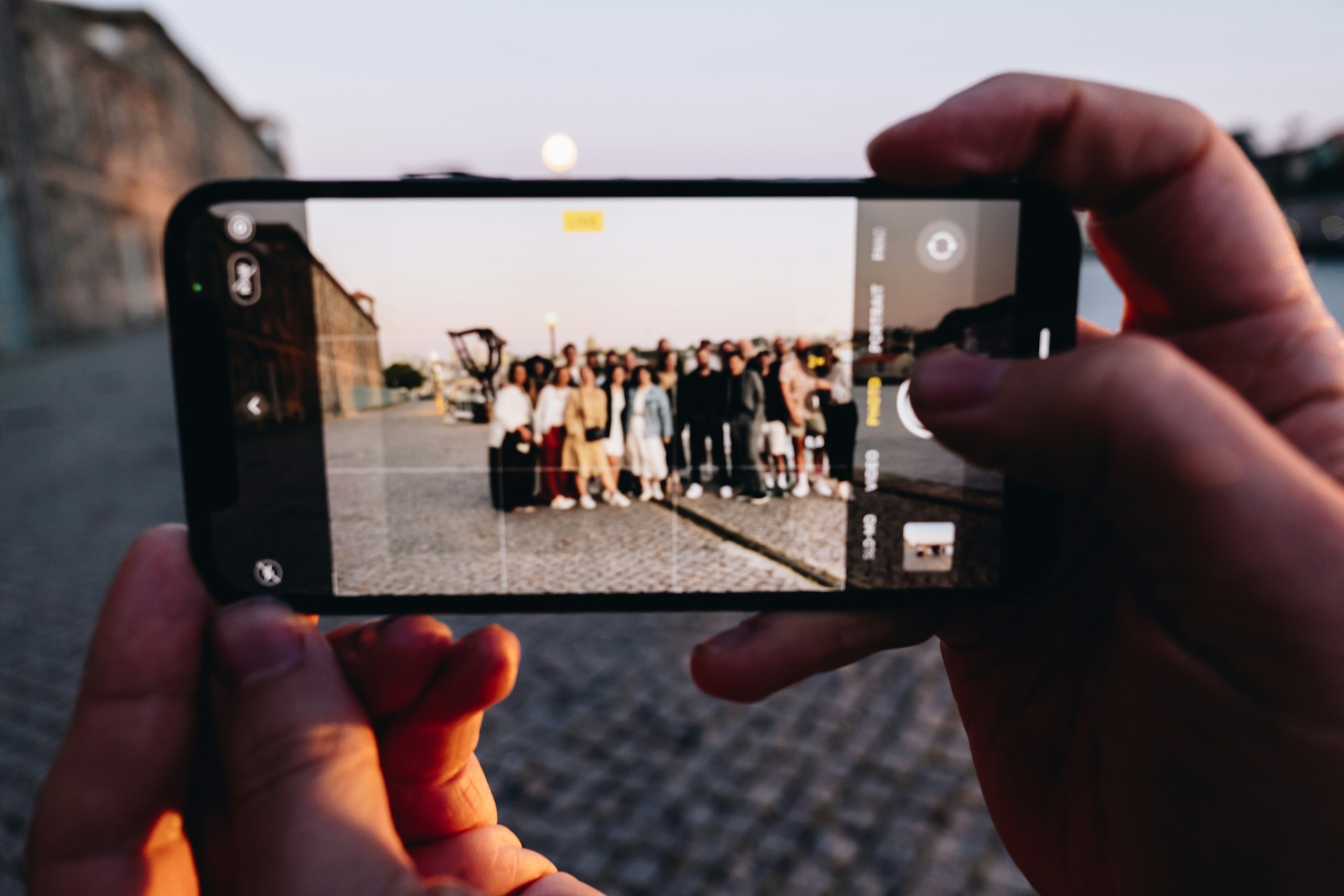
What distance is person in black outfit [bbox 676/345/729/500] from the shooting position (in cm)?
175

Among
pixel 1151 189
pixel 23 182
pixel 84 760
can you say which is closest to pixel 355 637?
pixel 84 760

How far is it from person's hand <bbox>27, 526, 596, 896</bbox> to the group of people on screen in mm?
423

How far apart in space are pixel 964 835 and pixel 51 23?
35.9 m

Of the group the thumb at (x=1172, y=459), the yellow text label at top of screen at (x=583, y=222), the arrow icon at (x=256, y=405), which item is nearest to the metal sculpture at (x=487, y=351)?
the yellow text label at top of screen at (x=583, y=222)

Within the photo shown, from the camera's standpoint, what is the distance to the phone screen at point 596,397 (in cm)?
167

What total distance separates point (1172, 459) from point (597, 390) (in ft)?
3.80

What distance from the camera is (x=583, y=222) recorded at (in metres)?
1.70

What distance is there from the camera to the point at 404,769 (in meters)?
1.74

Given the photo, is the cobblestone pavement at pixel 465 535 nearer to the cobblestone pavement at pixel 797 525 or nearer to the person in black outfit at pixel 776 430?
the cobblestone pavement at pixel 797 525

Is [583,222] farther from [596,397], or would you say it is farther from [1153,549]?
[1153,549]

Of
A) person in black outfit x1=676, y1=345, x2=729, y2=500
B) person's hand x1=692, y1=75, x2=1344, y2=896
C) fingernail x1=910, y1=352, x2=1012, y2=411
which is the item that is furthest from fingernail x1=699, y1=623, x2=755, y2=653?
fingernail x1=910, y1=352, x2=1012, y2=411

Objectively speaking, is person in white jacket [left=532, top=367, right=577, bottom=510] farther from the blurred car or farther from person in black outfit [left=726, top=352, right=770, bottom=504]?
person in black outfit [left=726, top=352, right=770, bottom=504]

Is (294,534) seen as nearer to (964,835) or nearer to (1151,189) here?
(1151,189)

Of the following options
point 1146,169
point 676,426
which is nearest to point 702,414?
point 676,426
